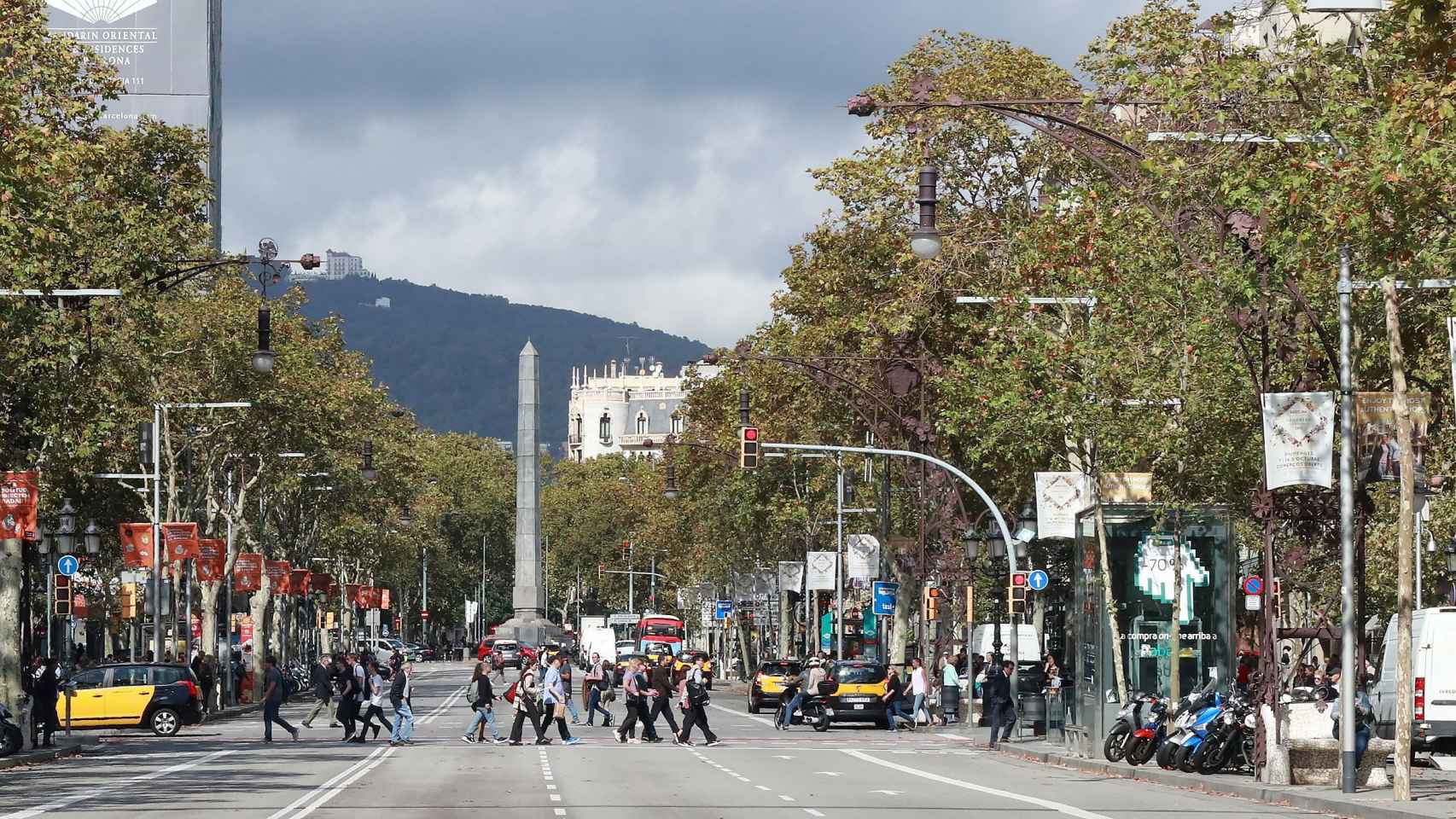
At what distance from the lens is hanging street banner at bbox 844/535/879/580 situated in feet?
205

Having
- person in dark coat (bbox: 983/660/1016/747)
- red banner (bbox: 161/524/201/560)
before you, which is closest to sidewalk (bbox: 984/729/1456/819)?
person in dark coat (bbox: 983/660/1016/747)

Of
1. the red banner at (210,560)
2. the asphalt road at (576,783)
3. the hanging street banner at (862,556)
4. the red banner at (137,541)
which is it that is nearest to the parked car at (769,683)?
the hanging street banner at (862,556)

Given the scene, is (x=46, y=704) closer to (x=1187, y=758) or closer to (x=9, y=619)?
(x=9, y=619)

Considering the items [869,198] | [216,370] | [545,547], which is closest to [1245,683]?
[869,198]

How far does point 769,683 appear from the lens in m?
61.8

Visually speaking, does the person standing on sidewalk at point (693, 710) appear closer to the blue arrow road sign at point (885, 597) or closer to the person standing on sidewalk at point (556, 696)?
the person standing on sidewalk at point (556, 696)

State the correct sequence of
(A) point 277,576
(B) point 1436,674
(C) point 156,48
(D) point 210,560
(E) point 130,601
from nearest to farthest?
(B) point 1436,674
(D) point 210,560
(E) point 130,601
(A) point 277,576
(C) point 156,48

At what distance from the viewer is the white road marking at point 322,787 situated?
2166 cm

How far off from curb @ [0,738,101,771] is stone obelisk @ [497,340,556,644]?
68717 millimetres

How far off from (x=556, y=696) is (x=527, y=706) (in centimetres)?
59

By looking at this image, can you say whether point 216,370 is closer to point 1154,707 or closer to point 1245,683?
point 1245,683

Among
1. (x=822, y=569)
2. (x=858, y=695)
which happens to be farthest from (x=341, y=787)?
(x=822, y=569)

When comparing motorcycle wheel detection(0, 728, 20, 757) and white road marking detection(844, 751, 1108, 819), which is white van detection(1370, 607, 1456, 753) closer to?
white road marking detection(844, 751, 1108, 819)

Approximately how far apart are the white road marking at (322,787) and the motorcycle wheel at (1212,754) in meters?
11.2
